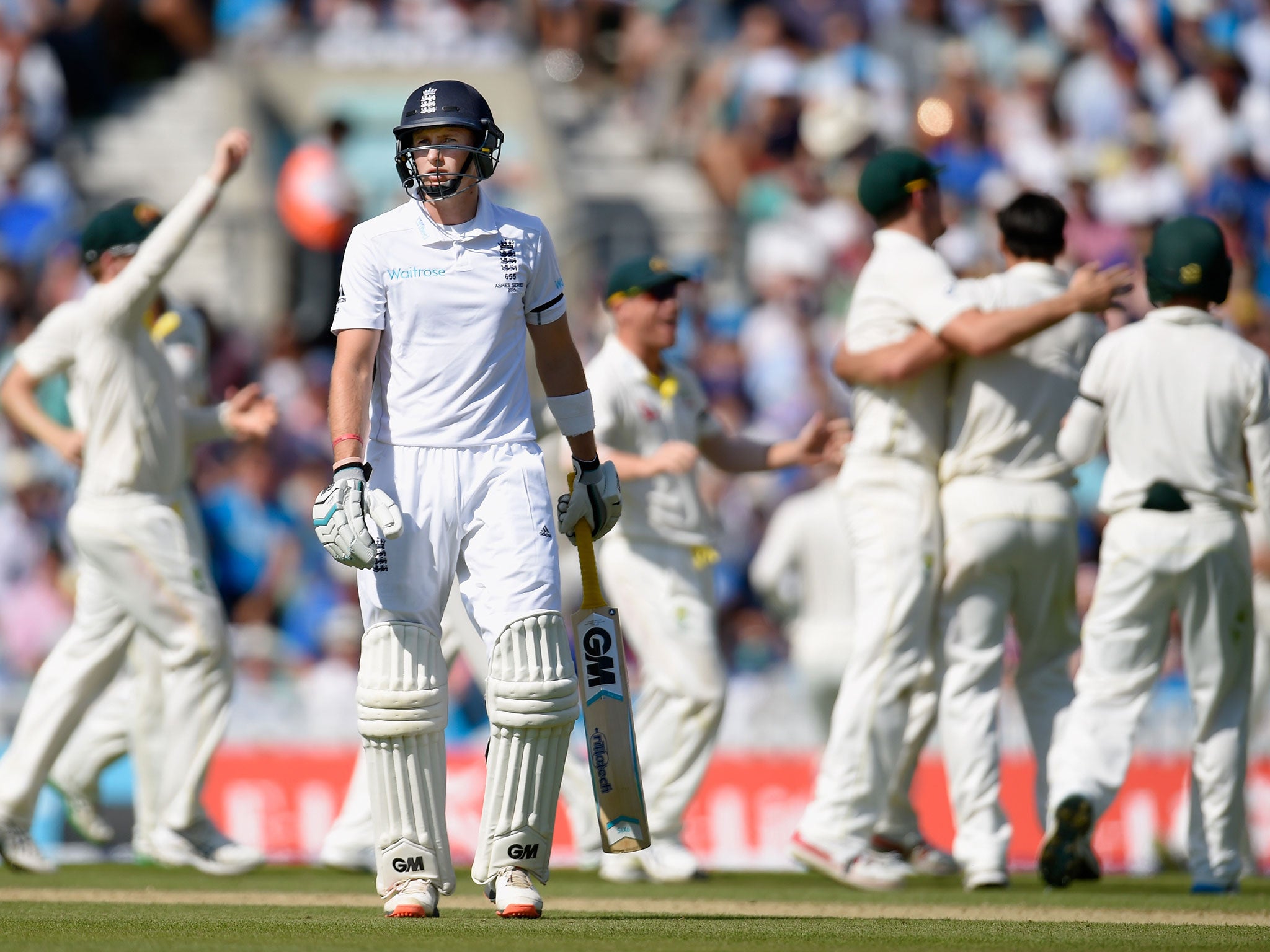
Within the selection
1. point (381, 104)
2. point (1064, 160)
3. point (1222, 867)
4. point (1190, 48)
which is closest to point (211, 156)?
point (381, 104)

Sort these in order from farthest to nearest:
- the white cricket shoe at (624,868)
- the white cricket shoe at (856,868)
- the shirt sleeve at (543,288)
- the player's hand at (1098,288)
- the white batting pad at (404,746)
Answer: the white cricket shoe at (624,868)
the white cricket shoe at (856,868)
the player's hand at (1098,288)
the shirt sleeve at (543,288)
the white batting pad at (404,746)

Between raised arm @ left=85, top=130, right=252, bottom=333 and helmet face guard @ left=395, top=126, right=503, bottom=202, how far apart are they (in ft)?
7.62

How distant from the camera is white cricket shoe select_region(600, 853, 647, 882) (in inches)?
344

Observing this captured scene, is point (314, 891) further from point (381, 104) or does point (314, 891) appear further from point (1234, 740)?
point (381, 104)

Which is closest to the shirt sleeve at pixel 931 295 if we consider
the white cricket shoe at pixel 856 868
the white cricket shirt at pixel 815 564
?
the white cricket shoe at pixel 856 868

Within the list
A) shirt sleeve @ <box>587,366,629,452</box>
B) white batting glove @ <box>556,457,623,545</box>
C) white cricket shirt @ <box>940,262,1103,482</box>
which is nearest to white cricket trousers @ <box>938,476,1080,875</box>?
white cricket shirt @ <box>940,262,1103,482</box>

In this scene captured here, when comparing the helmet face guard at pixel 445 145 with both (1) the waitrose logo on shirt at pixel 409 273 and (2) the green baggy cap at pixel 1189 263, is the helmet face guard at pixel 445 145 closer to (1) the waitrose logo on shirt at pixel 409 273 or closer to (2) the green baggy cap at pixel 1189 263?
(1) the waitrose logo on shirt at pixel 409 273

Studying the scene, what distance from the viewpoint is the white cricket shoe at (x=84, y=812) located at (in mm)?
10164

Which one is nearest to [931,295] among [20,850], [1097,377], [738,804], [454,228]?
[1097,377]

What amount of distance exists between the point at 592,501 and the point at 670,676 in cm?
251

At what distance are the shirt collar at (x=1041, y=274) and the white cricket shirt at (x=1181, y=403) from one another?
1.14 feet

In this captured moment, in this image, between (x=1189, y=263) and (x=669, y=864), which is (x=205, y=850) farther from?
(x=1189, y=263)

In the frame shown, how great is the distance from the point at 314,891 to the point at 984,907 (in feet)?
8.75

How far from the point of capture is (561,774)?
20.3ft
